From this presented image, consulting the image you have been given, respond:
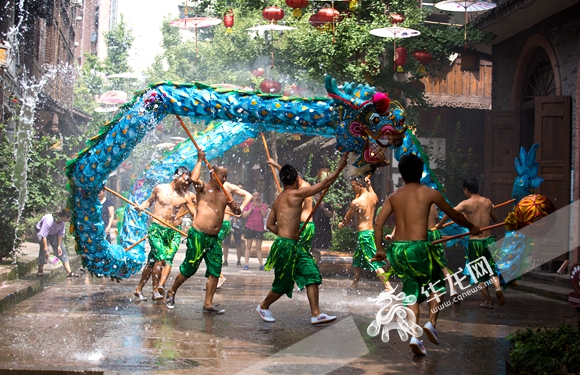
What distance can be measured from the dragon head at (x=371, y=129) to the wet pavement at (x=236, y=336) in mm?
2037

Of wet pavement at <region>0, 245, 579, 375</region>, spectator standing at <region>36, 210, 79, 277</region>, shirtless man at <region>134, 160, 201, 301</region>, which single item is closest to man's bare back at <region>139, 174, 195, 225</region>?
shirtless man at <region>134, 160, 201, 301</region>

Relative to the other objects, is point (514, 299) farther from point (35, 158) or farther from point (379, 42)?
point (35, 158)

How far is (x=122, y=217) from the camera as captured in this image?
12.0 meters

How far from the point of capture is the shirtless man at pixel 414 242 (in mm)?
6719

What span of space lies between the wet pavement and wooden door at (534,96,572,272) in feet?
8.24

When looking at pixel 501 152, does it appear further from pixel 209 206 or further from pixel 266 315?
pixel 266 315

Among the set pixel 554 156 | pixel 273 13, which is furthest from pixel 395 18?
pixel 554 156

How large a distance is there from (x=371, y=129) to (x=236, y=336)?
9.01 feet

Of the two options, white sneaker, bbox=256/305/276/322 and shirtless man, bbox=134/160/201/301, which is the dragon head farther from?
shirtless man, bbox=134/160/201/301

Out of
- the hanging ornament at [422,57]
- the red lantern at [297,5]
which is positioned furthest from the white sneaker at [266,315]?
the hanging ornament at [422,57]

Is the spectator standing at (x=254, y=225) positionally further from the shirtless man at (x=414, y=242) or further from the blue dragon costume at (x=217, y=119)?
the shirtless man at (x=414, y=242)

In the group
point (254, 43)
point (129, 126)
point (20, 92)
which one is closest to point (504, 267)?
point (129, 126)

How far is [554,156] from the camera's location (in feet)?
46.2

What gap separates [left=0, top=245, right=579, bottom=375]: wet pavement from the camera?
621 cm
